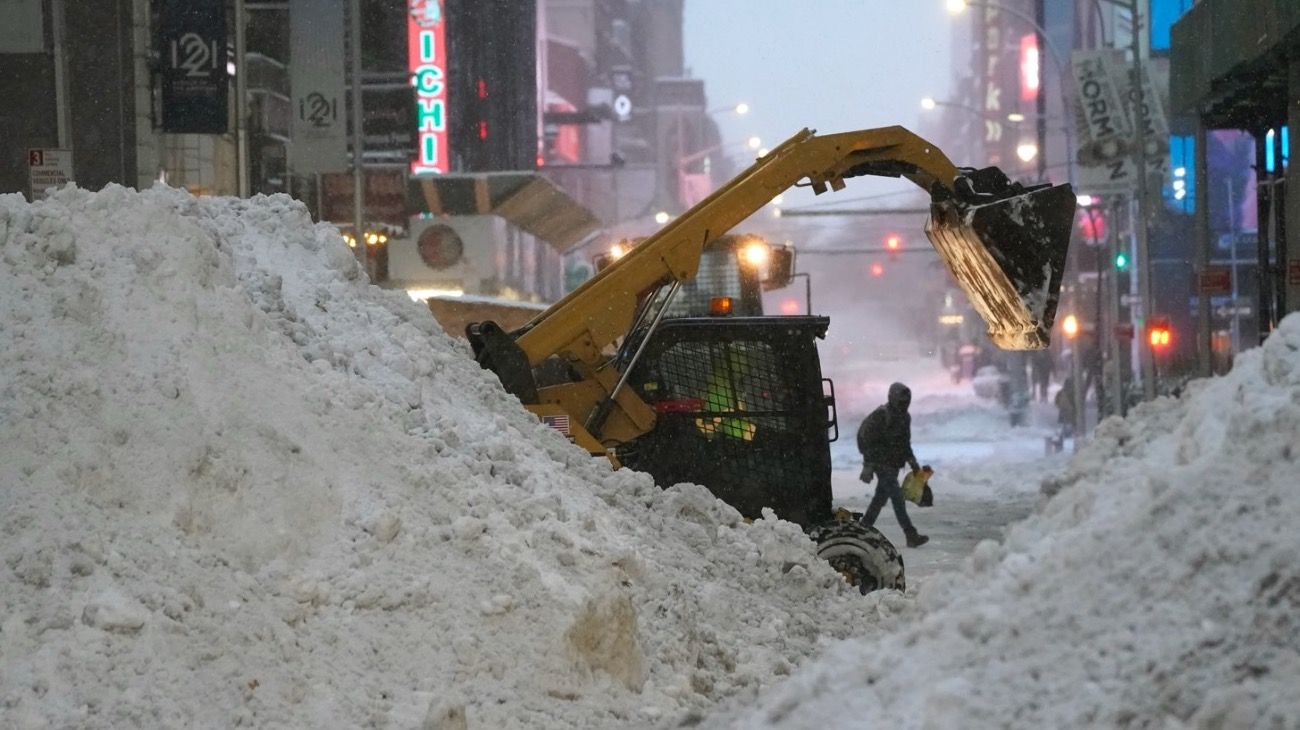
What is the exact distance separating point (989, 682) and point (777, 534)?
5.27 m

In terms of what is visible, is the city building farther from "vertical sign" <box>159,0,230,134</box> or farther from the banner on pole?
"vertical sign" <box>159,0,230,134</box>

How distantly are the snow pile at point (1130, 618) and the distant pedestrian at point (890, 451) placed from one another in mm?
11731

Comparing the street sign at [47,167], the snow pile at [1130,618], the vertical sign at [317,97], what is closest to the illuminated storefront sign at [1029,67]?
the vertical sign at [317,97]

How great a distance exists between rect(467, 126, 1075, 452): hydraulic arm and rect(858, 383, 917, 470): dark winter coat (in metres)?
5.83

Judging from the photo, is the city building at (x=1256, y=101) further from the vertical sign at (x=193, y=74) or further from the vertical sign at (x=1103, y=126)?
the vertical sign at (x=193, y=74)

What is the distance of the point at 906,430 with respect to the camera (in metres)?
16.9

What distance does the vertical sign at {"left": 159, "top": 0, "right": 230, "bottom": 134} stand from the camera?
23031 mm

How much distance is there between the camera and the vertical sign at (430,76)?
3900cm

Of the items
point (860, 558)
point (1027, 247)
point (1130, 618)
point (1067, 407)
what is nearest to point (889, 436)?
point (1027, 247)

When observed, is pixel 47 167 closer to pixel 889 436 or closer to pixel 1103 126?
pixel 889 436

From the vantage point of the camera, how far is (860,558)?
10.1m

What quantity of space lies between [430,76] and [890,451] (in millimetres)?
25244

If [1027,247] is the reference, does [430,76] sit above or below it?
above

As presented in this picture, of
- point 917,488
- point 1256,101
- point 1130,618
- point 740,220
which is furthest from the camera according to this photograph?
point 1256,101
